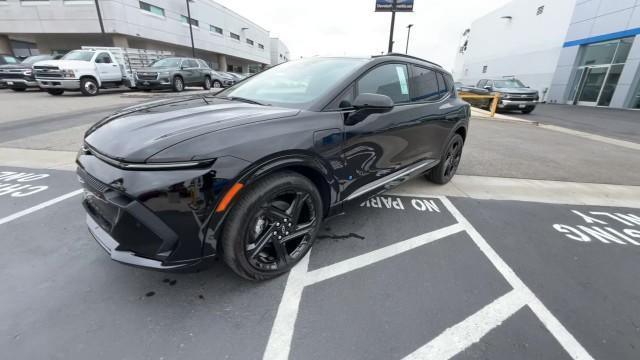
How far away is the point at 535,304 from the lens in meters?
1.98

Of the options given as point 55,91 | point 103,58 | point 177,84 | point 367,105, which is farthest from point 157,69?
point 367,105

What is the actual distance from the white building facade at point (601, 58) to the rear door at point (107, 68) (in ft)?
96.2

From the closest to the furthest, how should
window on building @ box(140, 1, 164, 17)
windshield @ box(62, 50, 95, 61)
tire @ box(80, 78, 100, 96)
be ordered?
windshield @ box(62, 50, 95, 61)
tire @ box(80, 78, 100, 96)
window on building @ box(140, 1, 164, 17)

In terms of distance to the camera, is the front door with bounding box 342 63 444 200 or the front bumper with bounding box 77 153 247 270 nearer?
the front bumper with bounding box 77 153 247 270

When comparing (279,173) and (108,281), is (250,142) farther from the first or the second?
(108,281)

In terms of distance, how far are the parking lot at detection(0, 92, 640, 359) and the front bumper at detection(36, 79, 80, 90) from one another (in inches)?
456

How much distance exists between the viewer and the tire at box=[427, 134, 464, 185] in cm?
397

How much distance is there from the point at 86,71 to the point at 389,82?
50.4 ft

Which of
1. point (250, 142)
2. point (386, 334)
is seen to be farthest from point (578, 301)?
point (250, 142)

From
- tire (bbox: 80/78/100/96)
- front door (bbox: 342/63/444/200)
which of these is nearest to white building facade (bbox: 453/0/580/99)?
front door (bbox: 342/63/444/200)

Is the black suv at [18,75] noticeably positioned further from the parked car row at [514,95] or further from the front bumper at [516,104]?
the front bumper at [516,104]

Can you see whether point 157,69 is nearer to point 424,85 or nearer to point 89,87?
point 89,87

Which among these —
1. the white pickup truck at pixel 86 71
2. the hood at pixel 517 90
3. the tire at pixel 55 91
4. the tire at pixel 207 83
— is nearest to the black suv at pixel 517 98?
the hood at pixel 517 90

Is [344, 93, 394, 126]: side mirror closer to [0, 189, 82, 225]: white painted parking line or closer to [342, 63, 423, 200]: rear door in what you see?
[342, 63, 423, 200]: rear door
